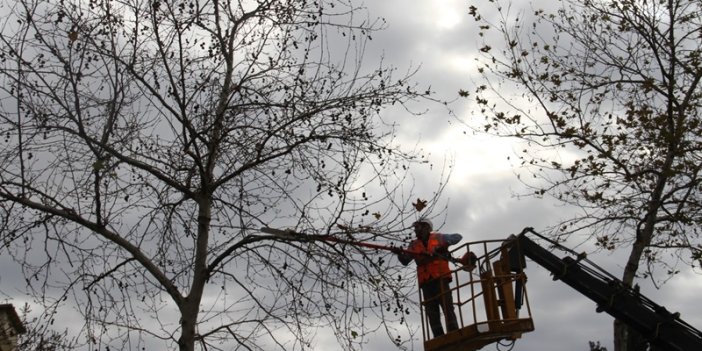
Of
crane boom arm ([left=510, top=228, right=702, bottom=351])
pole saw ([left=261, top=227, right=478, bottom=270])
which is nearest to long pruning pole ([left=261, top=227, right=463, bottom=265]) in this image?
pole saw ([left=261, top=227, right=478, bottom=270])

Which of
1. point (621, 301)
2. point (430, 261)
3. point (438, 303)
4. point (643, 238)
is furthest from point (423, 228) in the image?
point (643, 238)

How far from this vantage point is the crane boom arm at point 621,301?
41.8ft

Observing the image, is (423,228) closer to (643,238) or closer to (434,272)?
(434,272)

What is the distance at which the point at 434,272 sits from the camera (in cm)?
1106

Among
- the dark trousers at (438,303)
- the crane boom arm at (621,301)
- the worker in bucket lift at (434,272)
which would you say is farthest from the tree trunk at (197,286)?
the crane boom arm at (621,301)

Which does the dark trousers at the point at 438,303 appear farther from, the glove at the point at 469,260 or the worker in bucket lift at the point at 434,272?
the glove at the point at 469,260

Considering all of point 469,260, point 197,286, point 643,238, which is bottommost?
point 197,286

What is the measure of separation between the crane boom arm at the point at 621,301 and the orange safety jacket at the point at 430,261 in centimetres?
205

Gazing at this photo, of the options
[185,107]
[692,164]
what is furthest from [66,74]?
[692,164]

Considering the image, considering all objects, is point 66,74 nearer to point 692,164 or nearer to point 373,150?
point 373,150

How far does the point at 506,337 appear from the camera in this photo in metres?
10.6

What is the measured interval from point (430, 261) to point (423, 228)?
639 mm

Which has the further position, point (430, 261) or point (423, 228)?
point (430, 261)

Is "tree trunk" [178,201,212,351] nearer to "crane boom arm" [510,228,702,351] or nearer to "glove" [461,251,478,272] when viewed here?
"glove" [461,251,478,272]
